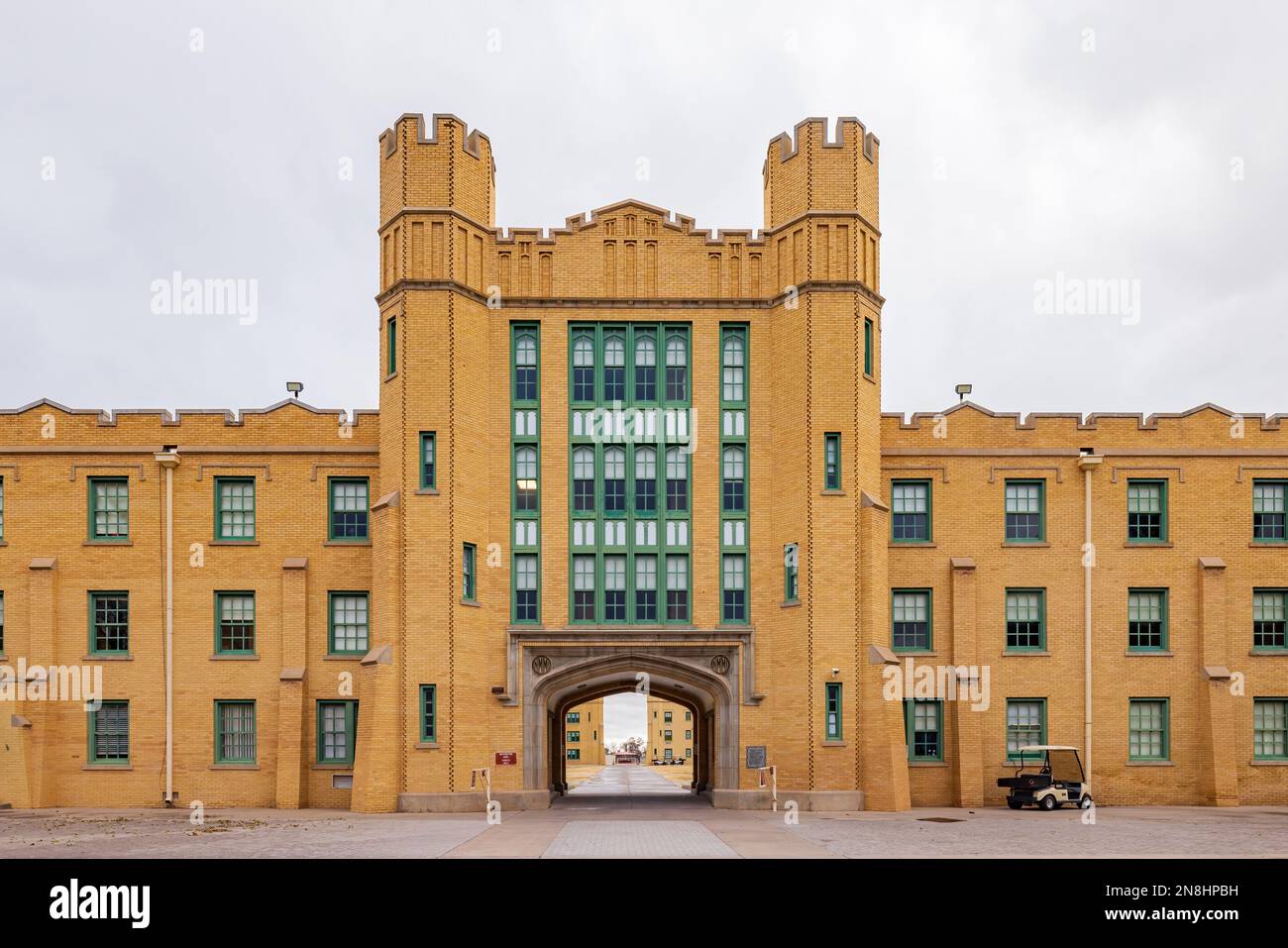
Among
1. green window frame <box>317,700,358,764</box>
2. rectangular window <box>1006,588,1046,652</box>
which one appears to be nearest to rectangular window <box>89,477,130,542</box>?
green window frame <box>317,700,358,764</box>

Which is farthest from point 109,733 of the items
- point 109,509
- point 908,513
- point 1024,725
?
point 1024,725

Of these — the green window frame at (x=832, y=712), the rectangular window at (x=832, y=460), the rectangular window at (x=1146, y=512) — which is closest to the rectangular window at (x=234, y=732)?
the green window frame at (x=832, y=712)

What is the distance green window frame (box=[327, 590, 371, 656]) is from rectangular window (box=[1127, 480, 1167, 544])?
22460mm

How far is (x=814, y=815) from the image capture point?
3138cm

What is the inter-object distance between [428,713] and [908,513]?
48.7 feet

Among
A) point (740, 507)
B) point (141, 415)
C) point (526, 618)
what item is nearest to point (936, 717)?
point (740, 507)

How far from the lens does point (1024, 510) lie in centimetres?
3647

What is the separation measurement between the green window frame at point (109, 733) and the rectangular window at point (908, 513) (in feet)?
74.1

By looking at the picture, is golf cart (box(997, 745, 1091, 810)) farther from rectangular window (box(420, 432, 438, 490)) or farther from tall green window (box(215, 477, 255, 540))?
tall green window (box(215, 477, 255, 540))

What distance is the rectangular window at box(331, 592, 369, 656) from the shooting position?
35.1m

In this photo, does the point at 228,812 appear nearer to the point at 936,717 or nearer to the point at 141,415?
the point at 141,415

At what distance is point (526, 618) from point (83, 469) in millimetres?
13573

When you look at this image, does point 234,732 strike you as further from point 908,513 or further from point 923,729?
point 908,513

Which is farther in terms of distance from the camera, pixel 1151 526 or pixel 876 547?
pixel 1151 526
